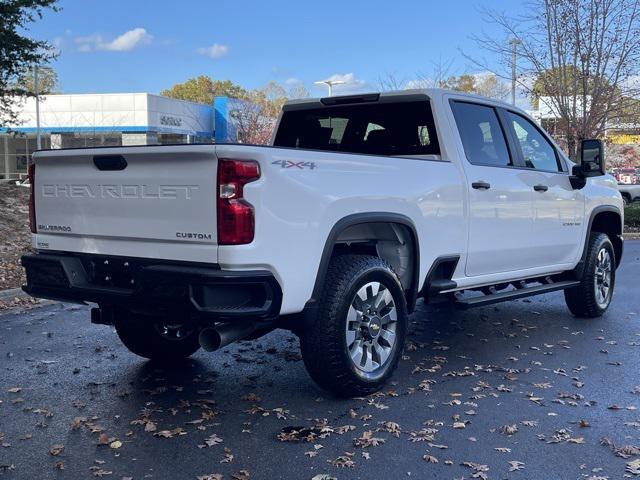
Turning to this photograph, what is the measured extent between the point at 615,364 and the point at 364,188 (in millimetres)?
2747

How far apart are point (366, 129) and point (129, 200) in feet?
8.49

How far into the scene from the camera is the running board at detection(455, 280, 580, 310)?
5875mm

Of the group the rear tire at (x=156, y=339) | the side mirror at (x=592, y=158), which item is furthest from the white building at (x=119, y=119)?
the rear tire at (x=156, y=339)

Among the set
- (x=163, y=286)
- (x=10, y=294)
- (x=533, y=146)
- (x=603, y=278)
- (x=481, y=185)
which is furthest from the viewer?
(x=10, y=294)

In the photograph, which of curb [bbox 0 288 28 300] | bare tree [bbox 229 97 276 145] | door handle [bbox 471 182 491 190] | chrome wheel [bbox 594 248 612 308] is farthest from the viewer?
bare tree [bbox 229 97 276 145]

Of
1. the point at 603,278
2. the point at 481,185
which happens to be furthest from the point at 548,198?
the point at 603,278

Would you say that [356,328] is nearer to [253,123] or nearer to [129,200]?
[129,200]

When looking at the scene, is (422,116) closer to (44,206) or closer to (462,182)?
(462,182)

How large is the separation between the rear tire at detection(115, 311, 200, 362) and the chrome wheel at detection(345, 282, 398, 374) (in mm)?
1396

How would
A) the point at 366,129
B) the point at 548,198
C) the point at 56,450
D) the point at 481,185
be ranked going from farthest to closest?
1. the point at 548,198
2. the point at 366,129
3. the point at 481,185
4. the point at 56,450

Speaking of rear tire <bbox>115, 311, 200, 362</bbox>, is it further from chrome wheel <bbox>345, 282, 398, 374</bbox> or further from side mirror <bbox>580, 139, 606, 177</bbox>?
side mirror <bbox>580, 139, 606, 177</bbox>

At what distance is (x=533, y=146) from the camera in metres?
6.89

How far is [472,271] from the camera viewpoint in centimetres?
596

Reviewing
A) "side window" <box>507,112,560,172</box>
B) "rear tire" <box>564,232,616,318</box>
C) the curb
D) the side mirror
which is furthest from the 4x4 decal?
the curb
